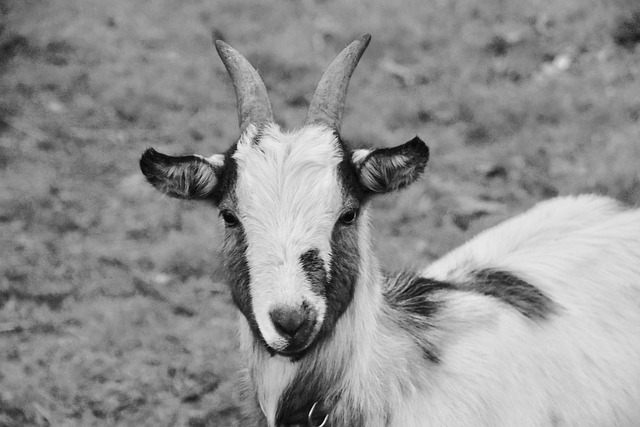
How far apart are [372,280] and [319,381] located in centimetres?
47

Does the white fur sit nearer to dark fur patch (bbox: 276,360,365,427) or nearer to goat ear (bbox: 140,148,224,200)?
dark fur patch (bbox: 276,360,365,427)

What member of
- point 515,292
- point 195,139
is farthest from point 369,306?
point 195,139

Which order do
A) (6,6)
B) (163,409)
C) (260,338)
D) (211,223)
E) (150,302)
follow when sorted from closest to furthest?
(260,338), (163,409), (150,302), (211,223), (6,6)

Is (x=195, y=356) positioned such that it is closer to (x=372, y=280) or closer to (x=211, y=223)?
(x=211, y=223)

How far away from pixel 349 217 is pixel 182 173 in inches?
26.5

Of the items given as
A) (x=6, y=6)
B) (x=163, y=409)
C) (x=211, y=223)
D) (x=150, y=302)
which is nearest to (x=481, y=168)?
(x=211, y=223)

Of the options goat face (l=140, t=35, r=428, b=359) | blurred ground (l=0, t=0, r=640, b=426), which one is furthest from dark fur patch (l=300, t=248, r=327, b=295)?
blurred ground (l=0, t=0, r=640, b=426)

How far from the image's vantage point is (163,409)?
5020 mm

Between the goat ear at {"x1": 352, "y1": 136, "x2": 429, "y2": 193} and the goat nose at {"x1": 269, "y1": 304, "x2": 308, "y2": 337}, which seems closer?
the goat nose at {"x1": 269, "y1": 304, "x2": 308, "y2": 337}

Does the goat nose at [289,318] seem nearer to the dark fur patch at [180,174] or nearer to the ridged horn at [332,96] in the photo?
the dark fur patch at [180,174]

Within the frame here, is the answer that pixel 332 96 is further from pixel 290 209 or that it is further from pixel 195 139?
pixel 195 139

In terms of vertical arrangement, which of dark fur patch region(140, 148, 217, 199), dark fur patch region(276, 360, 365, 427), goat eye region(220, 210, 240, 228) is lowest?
dark fur patch region(276, 360, 365, 427)

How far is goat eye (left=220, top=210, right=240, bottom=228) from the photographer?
3.41m

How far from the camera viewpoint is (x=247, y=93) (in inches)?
150
